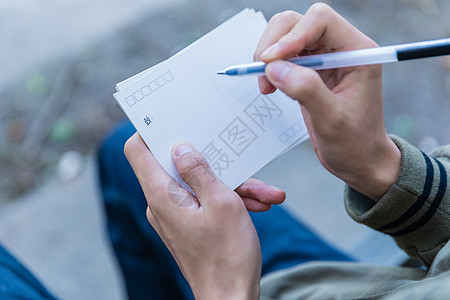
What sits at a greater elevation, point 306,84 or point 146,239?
point 306,84

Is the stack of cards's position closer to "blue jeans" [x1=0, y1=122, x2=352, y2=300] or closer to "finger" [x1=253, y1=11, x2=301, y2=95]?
"finger" [x1=253, y1=11, x2=301, y2=95]

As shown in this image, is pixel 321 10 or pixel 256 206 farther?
pixel 256 206

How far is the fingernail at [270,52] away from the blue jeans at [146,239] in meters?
0.51

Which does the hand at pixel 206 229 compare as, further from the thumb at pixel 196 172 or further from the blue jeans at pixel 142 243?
the blue jeans at pixel 142 243

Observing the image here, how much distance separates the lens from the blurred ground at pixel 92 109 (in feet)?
4.99

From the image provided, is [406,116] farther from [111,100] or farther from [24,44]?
[24,44]

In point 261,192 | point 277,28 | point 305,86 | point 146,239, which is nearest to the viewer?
point 305,86

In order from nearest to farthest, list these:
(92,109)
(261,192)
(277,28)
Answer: (277,28)
(261,192)
(92,109)

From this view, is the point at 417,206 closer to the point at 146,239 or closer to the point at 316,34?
the point at 316,34

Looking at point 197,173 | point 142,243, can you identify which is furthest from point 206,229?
point 142,243

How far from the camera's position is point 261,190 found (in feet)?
2.52

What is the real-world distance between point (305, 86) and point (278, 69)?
2.1 inches

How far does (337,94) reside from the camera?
2.06 feet

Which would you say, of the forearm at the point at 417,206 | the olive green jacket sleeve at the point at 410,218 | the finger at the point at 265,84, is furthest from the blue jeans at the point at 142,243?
the finger at the point at 265,84
